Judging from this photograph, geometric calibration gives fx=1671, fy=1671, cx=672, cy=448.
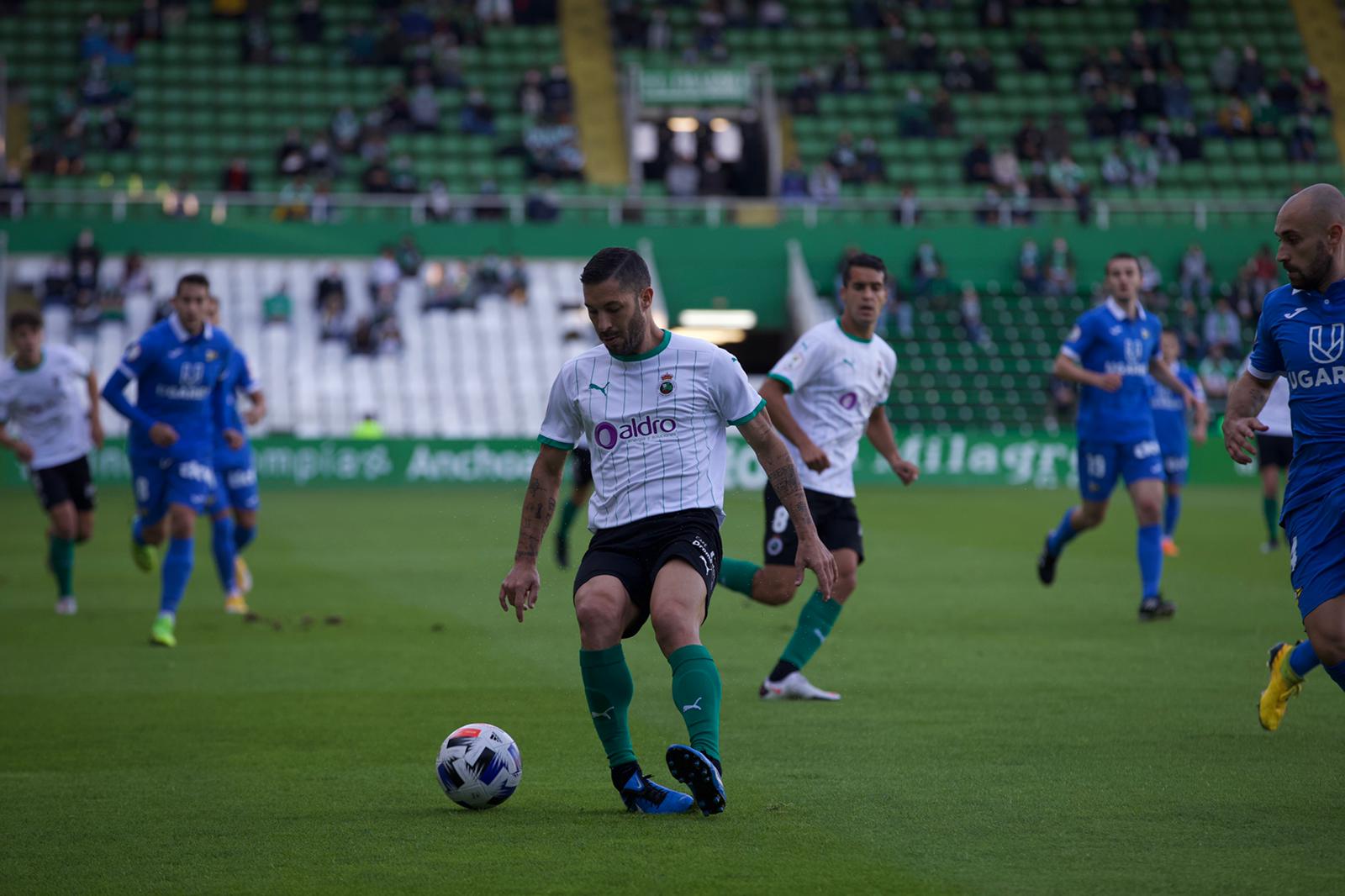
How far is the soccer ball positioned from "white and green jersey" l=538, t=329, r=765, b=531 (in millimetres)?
902

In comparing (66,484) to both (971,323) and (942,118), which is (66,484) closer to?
(971,323)

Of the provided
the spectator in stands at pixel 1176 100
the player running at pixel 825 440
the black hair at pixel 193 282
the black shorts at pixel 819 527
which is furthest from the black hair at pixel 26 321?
the spectator in stands at pixel 1176 100

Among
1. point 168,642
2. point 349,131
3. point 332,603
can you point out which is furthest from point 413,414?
point 168,642

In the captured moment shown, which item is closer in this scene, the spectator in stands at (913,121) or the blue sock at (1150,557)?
the blue sock at (1150,557)

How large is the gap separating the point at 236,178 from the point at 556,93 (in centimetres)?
722

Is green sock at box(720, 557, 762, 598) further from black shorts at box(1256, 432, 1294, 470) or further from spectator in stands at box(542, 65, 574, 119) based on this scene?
spectator in stands at box(542, 65, 574, 119)

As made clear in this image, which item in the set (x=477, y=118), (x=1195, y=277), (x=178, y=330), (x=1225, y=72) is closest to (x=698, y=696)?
(x=178, y=330)

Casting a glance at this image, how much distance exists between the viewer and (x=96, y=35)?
36156 millimetres

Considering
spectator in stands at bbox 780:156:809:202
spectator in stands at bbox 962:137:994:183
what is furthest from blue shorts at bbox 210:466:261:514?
spectator in stands at bbox 962:137:994:183

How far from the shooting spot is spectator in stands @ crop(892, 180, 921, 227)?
3366 cm

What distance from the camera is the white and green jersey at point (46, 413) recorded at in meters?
12.9

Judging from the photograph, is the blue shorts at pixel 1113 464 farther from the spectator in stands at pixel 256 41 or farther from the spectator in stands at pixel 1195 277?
the spectator in stands at pixel 256 41

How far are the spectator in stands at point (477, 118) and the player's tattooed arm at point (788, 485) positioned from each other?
1205 inches

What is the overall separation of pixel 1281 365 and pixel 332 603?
9.06 m
